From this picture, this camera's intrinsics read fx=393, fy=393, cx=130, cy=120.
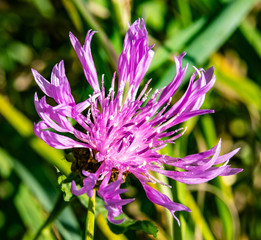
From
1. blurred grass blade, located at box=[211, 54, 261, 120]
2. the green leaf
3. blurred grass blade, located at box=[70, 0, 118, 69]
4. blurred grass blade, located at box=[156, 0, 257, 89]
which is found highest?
blurred grass blade, located at box=[70, 0, 118, 69]

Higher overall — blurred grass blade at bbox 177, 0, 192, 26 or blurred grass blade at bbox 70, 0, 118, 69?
blurred grass blade at bbox 70, 0, 118, 69

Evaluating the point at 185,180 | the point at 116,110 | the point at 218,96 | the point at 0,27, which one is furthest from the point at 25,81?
the point at 185,180

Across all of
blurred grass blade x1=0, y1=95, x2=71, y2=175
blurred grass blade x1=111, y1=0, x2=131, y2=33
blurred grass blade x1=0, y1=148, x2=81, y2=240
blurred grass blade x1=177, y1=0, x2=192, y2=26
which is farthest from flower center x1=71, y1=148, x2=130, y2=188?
blurred grass blade x1=177, y1=0, x2=192, y2=26

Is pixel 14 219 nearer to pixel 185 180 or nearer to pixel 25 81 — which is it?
pixel 25 81

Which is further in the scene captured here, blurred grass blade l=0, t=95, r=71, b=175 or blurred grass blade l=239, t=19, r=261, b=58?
blurred grass blade l=239, t=19, r=261, b=58

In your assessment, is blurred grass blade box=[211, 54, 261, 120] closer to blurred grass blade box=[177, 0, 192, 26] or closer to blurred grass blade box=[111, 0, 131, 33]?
blurred grass blade box=[177, 0, 192, 26]

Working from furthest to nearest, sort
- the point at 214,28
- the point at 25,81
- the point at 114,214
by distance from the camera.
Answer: the point at 25,81 → the point at 214,28 → the point at 114,214

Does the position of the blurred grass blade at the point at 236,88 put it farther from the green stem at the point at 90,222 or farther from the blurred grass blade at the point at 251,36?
the green stem at the point at 90,222

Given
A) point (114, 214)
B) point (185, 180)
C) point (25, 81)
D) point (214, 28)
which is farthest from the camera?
point (25, 81)
